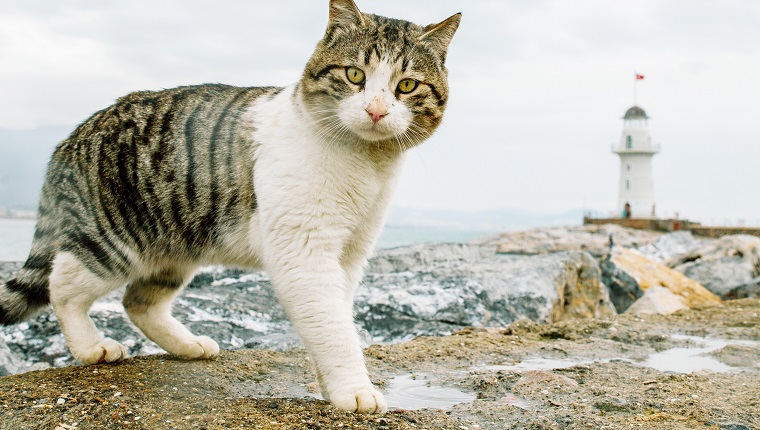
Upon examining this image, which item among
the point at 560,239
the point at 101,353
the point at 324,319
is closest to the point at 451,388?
the point at 324,319

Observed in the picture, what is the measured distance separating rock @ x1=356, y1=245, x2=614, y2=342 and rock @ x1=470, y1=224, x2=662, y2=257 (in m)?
19.4

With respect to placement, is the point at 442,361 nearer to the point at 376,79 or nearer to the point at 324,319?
the point at 324,319

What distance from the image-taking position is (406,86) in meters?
3.29

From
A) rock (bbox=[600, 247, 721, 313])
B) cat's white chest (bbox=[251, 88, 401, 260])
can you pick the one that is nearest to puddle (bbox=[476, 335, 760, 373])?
cat's white chest (bbox=[251, 88, 401, 260])

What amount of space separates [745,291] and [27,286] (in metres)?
9.49

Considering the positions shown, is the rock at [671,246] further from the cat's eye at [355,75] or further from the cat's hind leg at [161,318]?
the cat's eye at [355,75]

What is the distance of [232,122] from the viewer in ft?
12.6

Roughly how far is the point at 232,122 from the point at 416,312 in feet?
9.04

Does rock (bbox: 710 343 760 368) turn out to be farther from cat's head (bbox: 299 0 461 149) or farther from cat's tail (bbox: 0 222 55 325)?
cat's tail (bbox: 0 222 55 325)

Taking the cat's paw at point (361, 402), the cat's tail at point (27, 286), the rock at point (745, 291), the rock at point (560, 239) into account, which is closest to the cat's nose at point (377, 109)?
the cat's paw at point (361, 402)

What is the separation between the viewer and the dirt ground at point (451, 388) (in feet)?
9.49

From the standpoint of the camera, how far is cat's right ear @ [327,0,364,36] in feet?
11.4

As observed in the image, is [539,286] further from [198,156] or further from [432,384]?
[198,156]

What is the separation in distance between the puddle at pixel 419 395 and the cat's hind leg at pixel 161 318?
3.81 ft
